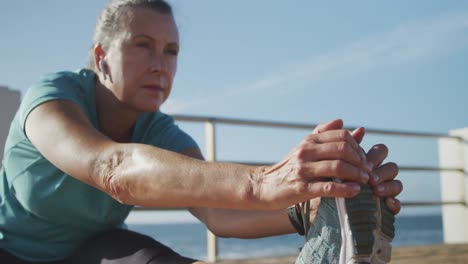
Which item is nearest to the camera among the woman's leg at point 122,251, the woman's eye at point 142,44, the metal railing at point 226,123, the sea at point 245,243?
the woman's leg at point 122,251

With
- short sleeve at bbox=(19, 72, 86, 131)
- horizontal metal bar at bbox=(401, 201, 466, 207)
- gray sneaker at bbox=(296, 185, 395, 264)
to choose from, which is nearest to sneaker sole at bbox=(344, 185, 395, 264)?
gray sneaker at bbox=(296, 185, 395, 264)

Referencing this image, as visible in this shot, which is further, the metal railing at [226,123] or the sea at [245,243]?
the sea at [245,243]

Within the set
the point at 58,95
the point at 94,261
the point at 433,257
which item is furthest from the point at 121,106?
the point at 433,257

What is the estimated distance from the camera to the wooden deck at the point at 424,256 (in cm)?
308

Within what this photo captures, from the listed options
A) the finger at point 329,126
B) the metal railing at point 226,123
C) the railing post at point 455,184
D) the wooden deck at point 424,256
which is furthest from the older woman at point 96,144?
the railing post at point 455,184

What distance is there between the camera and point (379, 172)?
3.11 ft

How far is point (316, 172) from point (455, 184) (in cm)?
470

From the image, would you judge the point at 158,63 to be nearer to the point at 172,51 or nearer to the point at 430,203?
the point at 172,51

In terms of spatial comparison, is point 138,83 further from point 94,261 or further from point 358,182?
point 358,182

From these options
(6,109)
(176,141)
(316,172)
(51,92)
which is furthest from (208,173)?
(6,109)

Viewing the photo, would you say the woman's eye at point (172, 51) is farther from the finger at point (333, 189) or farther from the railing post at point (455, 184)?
the railing post at point (455, 184)

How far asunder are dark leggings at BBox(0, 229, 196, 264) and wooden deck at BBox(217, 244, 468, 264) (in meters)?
1.58

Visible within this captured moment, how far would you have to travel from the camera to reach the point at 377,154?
38.0 inches

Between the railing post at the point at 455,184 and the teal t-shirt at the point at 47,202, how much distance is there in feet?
13.8
